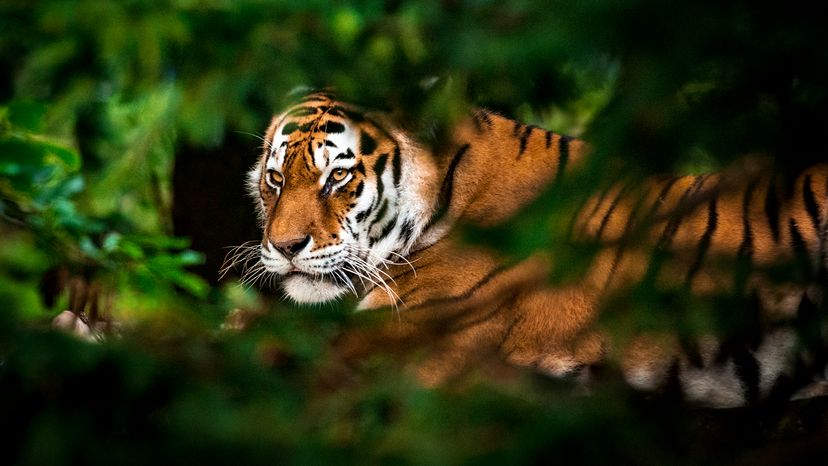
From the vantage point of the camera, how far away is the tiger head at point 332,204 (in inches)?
124

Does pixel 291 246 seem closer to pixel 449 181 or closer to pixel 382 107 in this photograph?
pixel 449 181

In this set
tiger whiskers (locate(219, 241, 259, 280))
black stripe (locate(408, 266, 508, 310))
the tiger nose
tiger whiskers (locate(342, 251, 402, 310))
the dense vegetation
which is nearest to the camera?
the dense vegetation

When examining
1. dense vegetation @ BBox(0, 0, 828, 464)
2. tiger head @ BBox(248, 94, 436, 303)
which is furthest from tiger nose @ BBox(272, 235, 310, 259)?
dense vegetation @ BBox(0, 0, 828, 464)

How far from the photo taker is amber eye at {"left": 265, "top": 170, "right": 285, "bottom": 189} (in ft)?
10.7

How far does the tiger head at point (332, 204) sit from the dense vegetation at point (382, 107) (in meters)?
1.86

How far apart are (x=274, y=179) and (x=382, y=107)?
2403 mm

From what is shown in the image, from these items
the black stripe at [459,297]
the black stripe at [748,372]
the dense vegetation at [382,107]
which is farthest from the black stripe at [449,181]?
the dense vegetation at [382,107]

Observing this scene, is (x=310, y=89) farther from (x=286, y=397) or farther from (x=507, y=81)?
(x=286, y=397)

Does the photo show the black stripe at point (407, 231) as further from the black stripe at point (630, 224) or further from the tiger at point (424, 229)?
the black stripe at point (630, 224)

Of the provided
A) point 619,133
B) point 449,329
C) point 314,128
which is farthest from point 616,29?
point 314,128

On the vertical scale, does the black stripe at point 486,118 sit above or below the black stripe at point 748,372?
above

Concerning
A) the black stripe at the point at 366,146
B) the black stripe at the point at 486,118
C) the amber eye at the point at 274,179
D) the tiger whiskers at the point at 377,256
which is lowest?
the tiger whiskers at the point at 377,256

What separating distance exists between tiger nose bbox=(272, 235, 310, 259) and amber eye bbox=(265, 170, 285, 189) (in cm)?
24

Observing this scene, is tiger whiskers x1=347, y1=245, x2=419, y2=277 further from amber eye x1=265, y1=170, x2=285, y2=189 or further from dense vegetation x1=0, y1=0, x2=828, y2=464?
dense vegetation x1=0, y1=0, x2=828, y2=464
